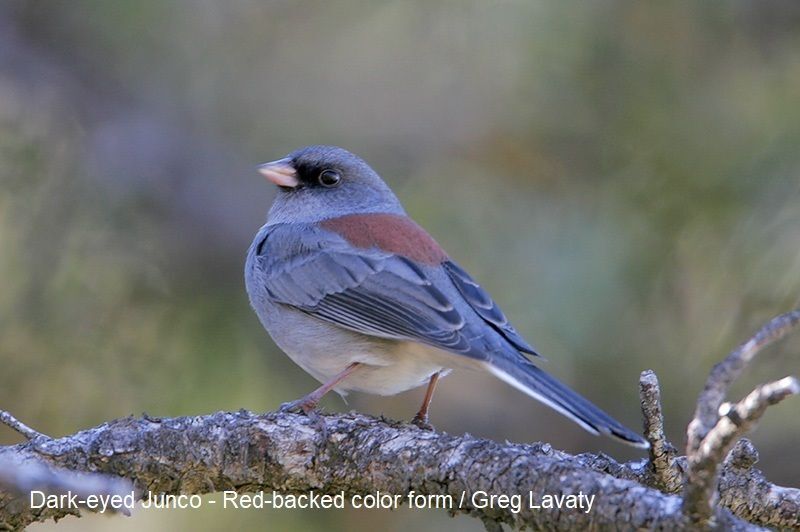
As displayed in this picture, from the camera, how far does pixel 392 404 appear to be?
14.9 feet

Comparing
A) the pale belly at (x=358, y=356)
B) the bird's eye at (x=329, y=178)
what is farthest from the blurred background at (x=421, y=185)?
the pale belly at (x=358, y=356)

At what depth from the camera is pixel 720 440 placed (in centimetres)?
173

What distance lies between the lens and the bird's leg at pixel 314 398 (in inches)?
121

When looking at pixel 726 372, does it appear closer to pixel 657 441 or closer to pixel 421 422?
pixel 657 441

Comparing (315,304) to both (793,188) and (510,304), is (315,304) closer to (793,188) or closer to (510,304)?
(510,304)

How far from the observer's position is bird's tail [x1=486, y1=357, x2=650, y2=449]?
2.34 meters

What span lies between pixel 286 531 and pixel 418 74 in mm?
2422

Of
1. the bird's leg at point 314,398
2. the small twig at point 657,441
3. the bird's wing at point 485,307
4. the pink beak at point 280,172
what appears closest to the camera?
the small twig at point 657,441

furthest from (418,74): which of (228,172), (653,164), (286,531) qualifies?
(286,531)

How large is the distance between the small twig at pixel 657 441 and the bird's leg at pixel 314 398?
1.05m

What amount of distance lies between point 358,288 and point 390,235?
0.32 meters

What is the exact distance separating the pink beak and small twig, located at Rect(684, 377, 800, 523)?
8.38 feet

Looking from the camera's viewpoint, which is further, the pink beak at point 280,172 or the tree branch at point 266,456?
the pink beak at point 280,172

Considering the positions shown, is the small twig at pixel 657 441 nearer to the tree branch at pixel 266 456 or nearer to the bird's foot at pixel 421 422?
the tree branch at pixel 266 456
